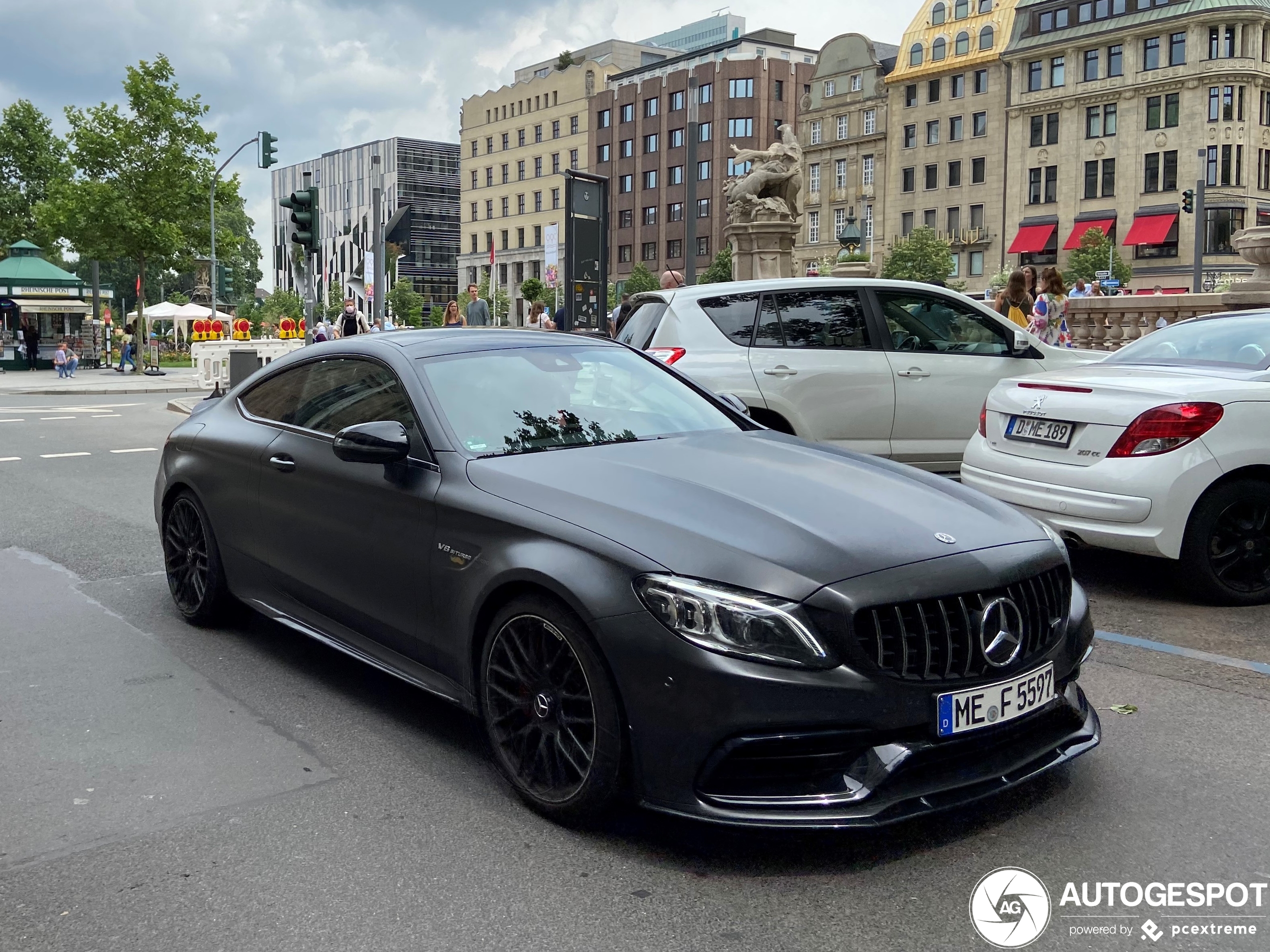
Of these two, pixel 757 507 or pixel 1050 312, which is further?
pixel 1050 312

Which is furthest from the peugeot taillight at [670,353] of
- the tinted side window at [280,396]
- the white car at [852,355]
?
the tinted side window at [280,396]

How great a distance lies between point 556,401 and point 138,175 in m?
42.7

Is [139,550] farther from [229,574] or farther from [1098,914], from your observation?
[1098,914]

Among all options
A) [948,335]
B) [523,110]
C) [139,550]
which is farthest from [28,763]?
[523,110]

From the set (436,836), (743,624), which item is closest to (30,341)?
(436,836)

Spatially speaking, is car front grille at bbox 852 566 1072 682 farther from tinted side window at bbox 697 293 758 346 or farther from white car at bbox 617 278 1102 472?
tinted side window at bbox 697 293 758 346

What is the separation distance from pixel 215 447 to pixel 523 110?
367ft

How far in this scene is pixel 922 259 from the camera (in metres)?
71.0

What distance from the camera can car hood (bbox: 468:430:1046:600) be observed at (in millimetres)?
3346

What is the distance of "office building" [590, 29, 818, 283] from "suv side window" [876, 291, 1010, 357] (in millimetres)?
77540

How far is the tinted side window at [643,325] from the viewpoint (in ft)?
30.8

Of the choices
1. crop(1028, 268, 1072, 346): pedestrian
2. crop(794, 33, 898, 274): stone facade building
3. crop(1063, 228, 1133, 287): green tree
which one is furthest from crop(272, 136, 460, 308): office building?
crop(1028, 268, 1072, 346): pedestrian

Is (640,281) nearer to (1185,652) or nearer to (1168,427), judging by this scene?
(1168,427)

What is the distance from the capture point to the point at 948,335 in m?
9.32
